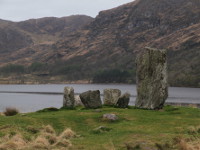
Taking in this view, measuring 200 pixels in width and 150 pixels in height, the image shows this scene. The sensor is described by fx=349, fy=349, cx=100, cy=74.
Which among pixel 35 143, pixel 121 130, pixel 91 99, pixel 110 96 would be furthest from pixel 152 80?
pixel 35 143

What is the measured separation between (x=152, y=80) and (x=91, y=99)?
8026 mm

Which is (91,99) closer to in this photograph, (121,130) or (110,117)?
(110,117)

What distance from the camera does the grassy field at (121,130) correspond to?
66.0 ft

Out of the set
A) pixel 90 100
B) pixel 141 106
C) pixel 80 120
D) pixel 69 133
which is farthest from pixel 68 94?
pixel 69 133

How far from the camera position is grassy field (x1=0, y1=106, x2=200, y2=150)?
792 inches

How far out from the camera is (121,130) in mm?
26922

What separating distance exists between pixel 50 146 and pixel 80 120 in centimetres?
1305

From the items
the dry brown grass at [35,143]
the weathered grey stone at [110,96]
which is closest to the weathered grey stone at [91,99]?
the weathered grey stone at [110,96]

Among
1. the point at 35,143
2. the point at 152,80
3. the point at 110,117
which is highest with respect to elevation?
the point at 152,80

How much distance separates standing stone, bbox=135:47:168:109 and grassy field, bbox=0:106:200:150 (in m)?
3.33

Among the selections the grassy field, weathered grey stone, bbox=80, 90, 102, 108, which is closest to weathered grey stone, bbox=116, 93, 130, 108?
weathered grey stone, bbox=80, 90, 102, 108

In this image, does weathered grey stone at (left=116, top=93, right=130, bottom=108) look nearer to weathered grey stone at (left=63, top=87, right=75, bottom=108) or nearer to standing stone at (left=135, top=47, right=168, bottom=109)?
standing stone at (left=135, top=47, right=168, bottom=109)

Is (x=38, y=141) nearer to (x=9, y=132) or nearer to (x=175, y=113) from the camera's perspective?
(x=9, y=132)

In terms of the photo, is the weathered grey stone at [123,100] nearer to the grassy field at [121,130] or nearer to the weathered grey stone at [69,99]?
the weathered grey stone at [69,99]
